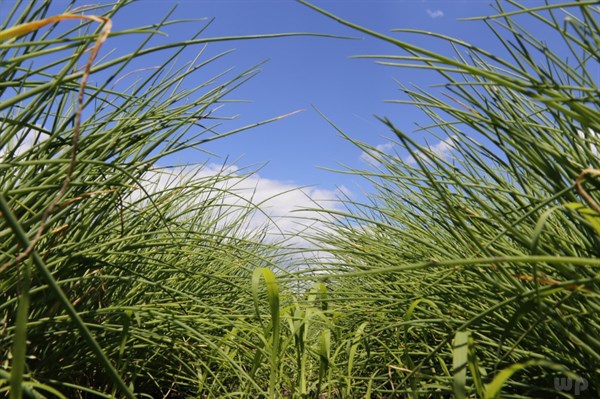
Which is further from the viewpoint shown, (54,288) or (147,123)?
(147,123)

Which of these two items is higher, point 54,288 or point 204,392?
point 54,288

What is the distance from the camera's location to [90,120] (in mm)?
1247

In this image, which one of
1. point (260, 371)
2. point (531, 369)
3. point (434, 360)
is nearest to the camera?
point (531, 369)

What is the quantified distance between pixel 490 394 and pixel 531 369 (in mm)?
421

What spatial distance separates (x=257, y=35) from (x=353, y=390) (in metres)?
1.06

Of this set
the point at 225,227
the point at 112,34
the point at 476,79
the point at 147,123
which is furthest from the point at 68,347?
the point at 225,227

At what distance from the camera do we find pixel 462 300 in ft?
3.33

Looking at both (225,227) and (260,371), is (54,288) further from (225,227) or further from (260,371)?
(225,227)

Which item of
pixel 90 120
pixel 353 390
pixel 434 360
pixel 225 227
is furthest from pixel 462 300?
pixel 225 227

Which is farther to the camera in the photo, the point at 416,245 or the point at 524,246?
the point at 416,245

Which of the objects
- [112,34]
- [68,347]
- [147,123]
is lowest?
[68,347]

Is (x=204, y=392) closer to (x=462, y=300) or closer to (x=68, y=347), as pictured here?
(x=68, y=347)

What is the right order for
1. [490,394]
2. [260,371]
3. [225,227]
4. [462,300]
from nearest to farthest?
[490,394] → [462,300] → [260,371] → [225,227]

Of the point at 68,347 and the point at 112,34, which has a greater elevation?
the point at 112,34
